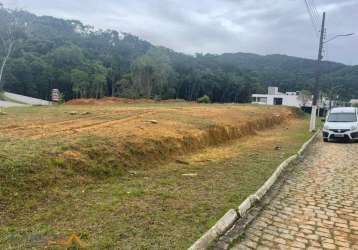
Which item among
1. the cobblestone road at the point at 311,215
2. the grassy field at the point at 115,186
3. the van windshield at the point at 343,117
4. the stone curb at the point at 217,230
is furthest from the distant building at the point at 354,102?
the stone curb at the point at 217,230

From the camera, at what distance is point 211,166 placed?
9906mm

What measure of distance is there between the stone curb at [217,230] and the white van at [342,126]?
48.8 feet

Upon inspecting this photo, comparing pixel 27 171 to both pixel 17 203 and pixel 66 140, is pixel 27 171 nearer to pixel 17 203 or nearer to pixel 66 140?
pixel 17 203

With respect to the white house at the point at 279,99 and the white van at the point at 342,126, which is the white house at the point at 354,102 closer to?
the white house at the point at 279,99

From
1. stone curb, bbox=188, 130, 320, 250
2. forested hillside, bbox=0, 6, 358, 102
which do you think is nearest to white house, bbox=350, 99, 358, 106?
forested hillside, bbox=0, 6, 358, 102

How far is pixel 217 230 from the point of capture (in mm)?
5160

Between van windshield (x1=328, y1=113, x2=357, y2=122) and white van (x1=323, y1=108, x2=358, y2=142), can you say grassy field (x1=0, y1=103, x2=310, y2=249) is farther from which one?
van windshield (x1=328, y1=113, x2=357, y2=122)

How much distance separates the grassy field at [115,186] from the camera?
15.8ft

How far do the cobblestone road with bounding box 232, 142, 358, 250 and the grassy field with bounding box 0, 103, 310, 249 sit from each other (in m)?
0.66

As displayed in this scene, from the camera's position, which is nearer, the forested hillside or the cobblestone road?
the cobblestone road

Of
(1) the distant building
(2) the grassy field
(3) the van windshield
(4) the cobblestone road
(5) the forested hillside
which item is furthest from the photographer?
(1) the distant building

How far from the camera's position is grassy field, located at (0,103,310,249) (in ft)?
15.8

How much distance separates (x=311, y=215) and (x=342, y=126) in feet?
46.4

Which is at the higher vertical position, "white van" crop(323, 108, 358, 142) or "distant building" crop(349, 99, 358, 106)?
"distant building" crop(349, 99, 358, 106)
